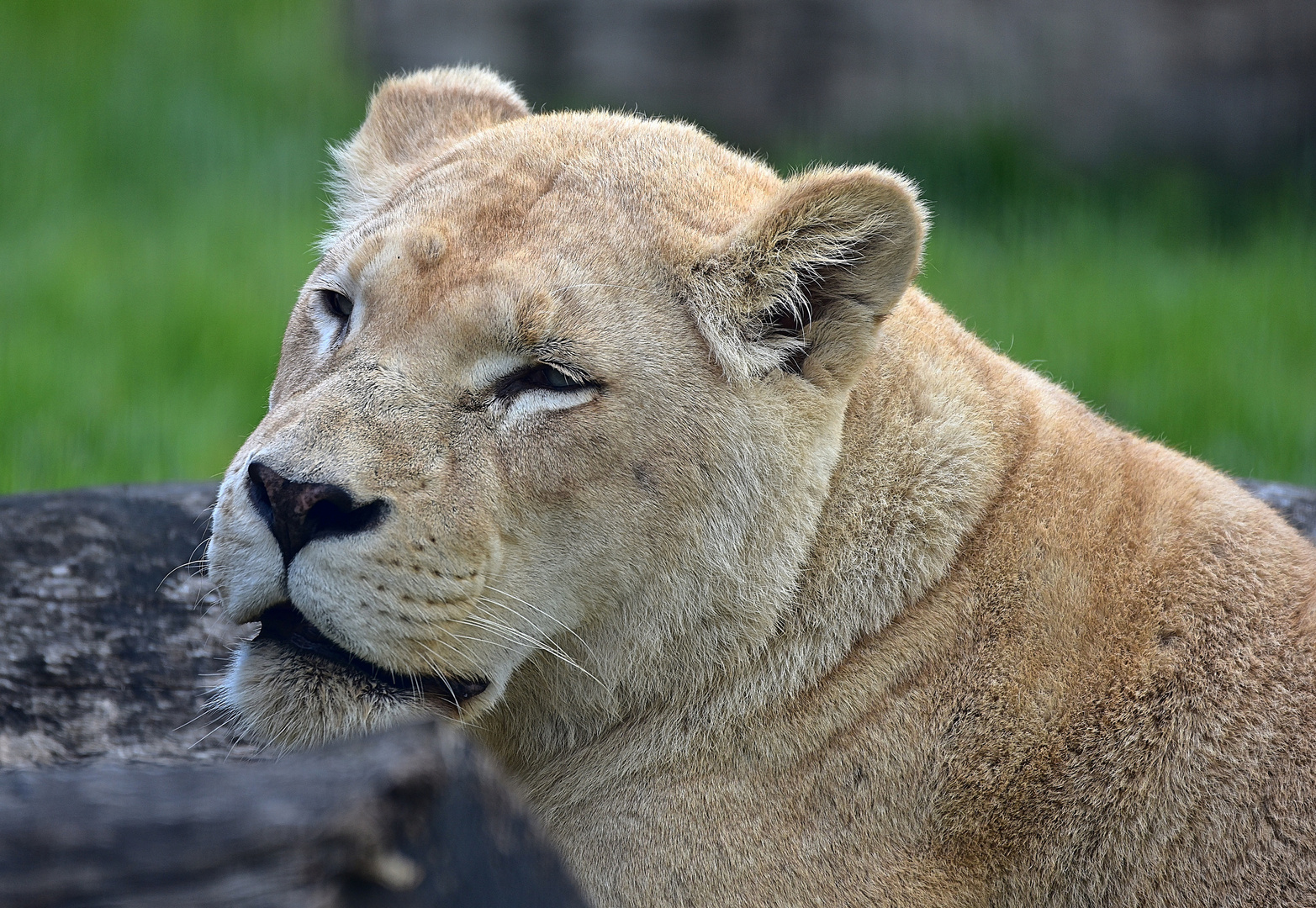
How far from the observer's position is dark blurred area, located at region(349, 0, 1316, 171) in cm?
892

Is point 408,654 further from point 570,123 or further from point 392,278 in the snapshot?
point 570,123

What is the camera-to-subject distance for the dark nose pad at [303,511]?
2.65 meters

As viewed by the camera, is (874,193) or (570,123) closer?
(874,193)

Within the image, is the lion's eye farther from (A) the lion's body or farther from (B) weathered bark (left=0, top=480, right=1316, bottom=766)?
(B) weathered bark (left=0, top=480, right=1316, bottom=766)

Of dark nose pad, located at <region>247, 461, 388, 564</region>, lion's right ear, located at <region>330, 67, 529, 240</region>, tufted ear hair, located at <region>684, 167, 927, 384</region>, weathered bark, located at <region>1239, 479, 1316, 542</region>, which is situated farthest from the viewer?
weathered bark, located at <region>1239, 479, 1316, 542</region>

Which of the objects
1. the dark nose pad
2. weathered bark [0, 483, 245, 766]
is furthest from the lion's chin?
weathered bark [0, 483, 245, 766]

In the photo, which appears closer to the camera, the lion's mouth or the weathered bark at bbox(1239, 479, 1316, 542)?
the lion's mouth

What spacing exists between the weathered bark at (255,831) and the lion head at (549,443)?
2.93 feet

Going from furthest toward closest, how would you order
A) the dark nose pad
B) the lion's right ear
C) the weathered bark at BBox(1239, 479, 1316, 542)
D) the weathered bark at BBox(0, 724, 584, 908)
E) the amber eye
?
the weathered bark at BBox(1239, 479, 1316, 542) < the lion's right ear < the amber eye < the dark nose pad < the weathered bark at BBox(0, 724, 584, 908)

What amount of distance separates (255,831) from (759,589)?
5.11 ft

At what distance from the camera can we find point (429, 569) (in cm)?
275

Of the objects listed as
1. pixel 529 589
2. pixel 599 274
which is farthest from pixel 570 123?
pixel 529 589

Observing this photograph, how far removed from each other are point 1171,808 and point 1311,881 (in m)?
0.31

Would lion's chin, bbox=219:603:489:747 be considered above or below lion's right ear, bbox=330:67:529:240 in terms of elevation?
below
